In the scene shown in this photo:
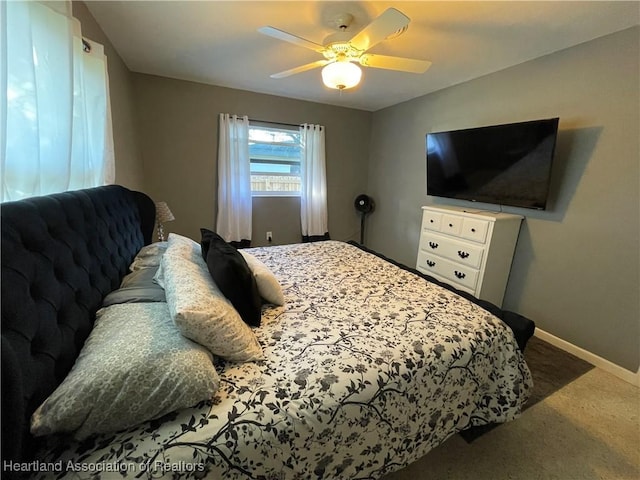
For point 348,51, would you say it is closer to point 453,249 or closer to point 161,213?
point 453,249

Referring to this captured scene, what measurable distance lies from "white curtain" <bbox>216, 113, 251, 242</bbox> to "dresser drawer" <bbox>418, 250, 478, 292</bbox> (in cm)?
229

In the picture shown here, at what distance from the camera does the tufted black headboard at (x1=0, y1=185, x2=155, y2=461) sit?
61 cm

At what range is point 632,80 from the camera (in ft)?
6.05

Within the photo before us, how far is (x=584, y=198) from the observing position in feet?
6.89

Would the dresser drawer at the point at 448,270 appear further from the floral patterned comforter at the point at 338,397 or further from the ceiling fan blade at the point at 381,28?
the ceiling fan blade at the point at 381,28

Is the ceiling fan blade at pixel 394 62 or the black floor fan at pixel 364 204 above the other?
the ceiling fan blade at pixel 394 62

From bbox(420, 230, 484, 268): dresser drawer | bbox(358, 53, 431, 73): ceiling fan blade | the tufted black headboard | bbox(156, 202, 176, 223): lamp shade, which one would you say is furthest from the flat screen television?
the tufted black headboard

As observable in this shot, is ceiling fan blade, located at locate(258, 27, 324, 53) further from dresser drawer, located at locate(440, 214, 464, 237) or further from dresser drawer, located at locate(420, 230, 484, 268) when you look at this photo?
dresser drawer, located at locate(420, 230, 484, 268)

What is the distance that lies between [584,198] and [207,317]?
2.77 metres

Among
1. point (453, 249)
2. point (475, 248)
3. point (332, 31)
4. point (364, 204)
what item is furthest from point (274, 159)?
point (475, 248)

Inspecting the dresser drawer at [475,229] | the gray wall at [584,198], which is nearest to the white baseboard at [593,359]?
the gray wall at [584,198]

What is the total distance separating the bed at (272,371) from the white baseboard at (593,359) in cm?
127

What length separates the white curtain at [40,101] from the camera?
931mm

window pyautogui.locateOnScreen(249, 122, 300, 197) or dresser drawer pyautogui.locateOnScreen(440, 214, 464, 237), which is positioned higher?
window pyautogui.locateOnScreen(249, 122, 300, 197)
